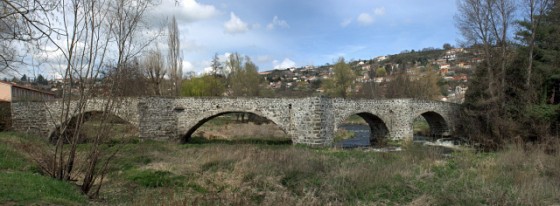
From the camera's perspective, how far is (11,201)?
657 centimetres

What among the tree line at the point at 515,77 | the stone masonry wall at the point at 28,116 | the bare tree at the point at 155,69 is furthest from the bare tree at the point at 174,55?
the tree line at the point at 515,77

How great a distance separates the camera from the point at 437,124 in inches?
1394

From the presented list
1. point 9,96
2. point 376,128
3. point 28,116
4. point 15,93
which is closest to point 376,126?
point 376,128

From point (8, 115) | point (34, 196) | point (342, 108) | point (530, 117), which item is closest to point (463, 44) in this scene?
point (530, 117)

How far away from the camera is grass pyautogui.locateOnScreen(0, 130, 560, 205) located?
8039 millimetres

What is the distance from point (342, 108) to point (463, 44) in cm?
883

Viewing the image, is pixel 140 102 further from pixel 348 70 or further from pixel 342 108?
pixel 348 70

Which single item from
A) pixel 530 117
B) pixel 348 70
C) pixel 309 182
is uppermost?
pixel 348 70

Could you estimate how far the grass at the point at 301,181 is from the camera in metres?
8.04

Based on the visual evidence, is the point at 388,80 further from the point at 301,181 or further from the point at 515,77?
the point at 301,181

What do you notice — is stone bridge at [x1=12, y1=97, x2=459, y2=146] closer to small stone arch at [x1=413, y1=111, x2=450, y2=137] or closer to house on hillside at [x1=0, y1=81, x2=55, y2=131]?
house on hillside at [x1=0, y1=81, x2=55, y2=131]

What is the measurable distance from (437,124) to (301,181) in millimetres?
28271

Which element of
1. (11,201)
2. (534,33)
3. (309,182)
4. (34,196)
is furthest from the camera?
(534,33)

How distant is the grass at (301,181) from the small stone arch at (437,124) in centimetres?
1889
